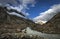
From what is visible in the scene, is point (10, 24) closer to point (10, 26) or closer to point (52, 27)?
point (10, 26)

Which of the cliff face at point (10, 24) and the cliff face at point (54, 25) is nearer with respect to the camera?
the cliff face at point (54, 25)

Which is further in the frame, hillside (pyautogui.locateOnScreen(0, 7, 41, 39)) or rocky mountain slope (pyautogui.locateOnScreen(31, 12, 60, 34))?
rocky mountain slope (pyautogui.locateOnScreen(31, 12, 60, 34))

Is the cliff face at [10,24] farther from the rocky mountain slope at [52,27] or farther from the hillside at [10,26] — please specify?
the rocky mountain slope at [52,27]

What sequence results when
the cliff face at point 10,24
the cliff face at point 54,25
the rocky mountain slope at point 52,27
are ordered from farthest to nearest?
the cliff face at point 10,24
the cliff face at point 54,25
the rocky mountain slope at point 52,27

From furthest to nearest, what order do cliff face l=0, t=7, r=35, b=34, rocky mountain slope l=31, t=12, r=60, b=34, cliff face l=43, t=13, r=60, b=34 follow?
cliff face l=0, t=7, r=35, b=34
cliff face l=43, t=13, r=60, b=34
rocky mountain slope l=31, t=12, r=60, b=34

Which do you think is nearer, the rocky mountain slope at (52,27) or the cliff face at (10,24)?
the rocky mountain slope at (52,27)

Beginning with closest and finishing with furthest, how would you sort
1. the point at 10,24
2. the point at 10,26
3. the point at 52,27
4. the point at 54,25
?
the point at 52,27 → the point at 54,25 → the point at 10,26 → the point at 10,24

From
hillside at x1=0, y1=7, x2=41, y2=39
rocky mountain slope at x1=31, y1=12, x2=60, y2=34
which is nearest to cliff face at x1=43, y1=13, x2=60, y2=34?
rocky mountain slope at x1=31, y1=12, x2=60, y2=34

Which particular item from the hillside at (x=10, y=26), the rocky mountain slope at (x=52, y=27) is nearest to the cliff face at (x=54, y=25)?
the rocky mountain slope at (x=52, y=27)

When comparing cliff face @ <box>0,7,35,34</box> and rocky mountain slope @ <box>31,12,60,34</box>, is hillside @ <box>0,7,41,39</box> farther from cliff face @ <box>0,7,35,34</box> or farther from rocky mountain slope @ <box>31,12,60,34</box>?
rocky mountain slope @ <box>31,12,60,34</box>

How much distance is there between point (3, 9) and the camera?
126 metres

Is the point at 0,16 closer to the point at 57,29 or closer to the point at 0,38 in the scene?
the point at 57,29

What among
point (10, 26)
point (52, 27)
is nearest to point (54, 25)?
point (52, 27)

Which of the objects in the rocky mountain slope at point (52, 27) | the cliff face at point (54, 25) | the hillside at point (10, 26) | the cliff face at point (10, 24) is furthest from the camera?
the cliff face at point (10, 24)
